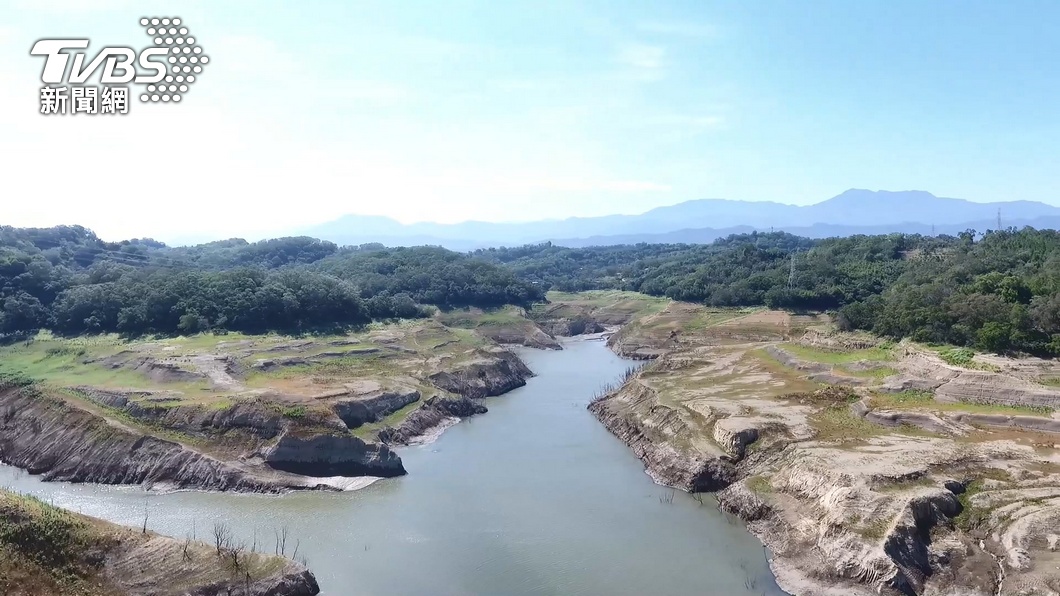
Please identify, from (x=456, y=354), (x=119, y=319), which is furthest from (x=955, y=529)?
(x=119, y=319)

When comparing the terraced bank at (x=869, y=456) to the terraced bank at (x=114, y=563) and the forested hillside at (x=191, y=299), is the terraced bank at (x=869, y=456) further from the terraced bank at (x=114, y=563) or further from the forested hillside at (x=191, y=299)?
the forested hillside at (x=191, y=299)

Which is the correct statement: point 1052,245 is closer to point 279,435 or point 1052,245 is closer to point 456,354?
point 456,354

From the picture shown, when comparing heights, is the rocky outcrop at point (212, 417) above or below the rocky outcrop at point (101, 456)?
above

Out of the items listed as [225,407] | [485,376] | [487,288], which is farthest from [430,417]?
[487,288]

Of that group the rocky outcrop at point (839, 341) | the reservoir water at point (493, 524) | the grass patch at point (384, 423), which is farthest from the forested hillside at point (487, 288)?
the reservoir water at point (493, 524)

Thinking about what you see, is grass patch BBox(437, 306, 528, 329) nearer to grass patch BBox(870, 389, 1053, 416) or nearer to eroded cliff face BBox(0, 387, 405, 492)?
eroded cliff face BBox(0, 387, 405, 492)

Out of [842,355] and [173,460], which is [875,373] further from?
[173,460]
